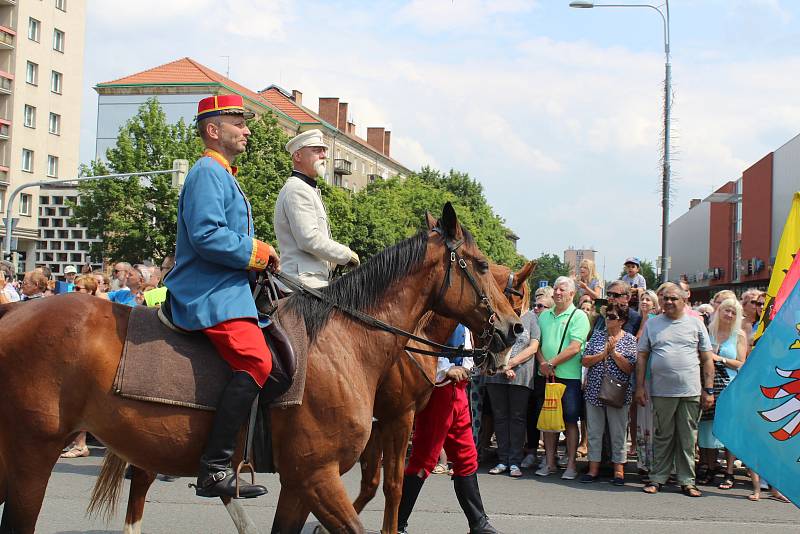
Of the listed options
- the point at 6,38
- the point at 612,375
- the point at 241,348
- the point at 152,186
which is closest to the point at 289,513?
the point at 241,348

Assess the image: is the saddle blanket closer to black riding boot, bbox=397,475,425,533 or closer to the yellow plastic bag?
black riding boot, bbox=397,475,425,533

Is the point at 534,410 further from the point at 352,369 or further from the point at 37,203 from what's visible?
the point at 37,203

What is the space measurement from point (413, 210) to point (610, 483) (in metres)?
66.8

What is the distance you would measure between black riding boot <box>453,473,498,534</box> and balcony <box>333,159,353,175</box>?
88.4 meters

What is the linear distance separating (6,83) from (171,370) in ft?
190

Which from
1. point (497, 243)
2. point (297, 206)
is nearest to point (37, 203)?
point (497, 243)

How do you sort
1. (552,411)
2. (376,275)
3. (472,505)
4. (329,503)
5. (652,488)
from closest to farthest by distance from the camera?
(329,503)
(376,275)
(472,505)
(652,488)
(552,411)

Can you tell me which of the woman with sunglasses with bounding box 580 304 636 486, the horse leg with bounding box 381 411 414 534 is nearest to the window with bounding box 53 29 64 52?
the woman with sunglasses with bounding box 580 304 636 486

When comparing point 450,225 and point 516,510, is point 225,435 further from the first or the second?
point 516,510

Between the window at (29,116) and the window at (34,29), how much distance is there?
4494mm

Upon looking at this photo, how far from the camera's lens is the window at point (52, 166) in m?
59.8

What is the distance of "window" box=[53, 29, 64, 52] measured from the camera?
60.4 m

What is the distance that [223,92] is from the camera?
7188 cm

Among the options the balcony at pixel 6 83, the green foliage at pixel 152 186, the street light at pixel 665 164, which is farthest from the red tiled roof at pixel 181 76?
the street light at pixel 665 164
